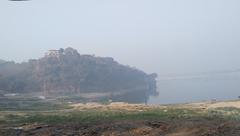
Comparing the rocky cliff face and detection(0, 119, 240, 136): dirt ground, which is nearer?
detection(0, 119, 240, 136): dirt ground

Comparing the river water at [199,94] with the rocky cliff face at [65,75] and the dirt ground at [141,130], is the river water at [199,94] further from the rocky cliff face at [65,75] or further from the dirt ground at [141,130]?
the dirt ground at [141,130]

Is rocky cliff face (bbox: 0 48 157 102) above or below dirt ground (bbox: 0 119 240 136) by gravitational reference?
above

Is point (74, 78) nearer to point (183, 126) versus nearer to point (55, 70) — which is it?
point (55, 70)

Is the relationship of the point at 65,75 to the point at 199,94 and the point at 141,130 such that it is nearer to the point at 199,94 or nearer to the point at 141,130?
the point at 199,94

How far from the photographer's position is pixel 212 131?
13.1 metres

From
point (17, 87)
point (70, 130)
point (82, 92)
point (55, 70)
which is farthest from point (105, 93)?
point (70, 130)

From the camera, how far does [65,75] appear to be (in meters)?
93.9

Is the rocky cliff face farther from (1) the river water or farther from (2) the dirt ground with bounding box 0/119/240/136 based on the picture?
(2) the dirt ground with bounding box 0/119/240/136

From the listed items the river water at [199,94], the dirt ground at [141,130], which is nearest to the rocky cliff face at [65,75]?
the river water at [199,94]

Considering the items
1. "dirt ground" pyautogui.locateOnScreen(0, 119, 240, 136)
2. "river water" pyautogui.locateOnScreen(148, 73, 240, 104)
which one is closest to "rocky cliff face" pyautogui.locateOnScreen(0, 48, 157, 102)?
"river water" pyautogui.locateOnScreen(148, 73, 240, 104)

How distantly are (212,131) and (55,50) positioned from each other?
308 feet

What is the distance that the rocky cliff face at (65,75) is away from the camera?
90000 mm

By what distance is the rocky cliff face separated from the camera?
90.0 meters

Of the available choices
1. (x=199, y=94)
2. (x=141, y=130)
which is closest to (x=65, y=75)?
(x=199, y=94)
